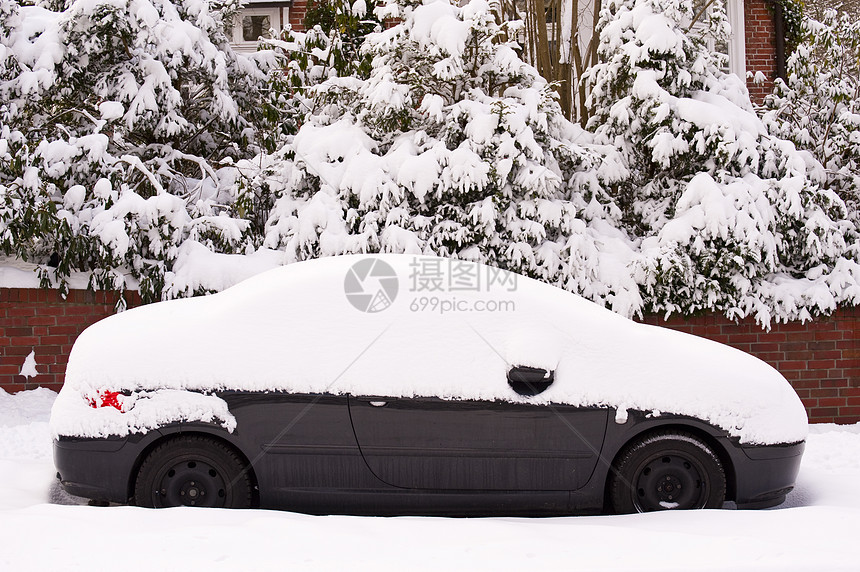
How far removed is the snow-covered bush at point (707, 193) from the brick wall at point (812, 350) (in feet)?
0.75

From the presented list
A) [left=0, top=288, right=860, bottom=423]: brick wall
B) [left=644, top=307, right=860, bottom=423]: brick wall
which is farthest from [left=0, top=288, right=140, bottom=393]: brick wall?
[left=644, top=307, right=860, bottom=423]: brick wall

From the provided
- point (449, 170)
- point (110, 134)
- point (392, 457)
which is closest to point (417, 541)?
point (392, 457)

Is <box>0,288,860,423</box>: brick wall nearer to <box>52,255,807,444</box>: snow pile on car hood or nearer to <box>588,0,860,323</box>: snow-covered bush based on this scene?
<box>588,0,860,323</box>: snow-covered bush

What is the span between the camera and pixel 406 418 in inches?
157

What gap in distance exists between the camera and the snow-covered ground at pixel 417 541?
3.24m

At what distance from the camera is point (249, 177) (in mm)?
7141

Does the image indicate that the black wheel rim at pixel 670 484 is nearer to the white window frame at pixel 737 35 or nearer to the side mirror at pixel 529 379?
the side mirror at pixel 529 379

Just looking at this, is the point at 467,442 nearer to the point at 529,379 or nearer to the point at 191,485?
the point at 529,379

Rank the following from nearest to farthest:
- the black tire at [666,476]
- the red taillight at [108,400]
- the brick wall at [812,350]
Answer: the red taillight at [108,400] → the black tire at [666,476] → the brick wall at [812,350]

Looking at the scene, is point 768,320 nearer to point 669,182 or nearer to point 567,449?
point 669,182

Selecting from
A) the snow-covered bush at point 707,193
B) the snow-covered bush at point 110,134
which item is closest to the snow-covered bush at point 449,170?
the snow-covered bush at point 707,193

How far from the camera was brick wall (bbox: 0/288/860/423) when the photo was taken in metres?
6.84

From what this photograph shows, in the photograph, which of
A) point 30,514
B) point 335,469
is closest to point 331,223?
point 335,469

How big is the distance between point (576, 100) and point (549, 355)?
5.97 meters
